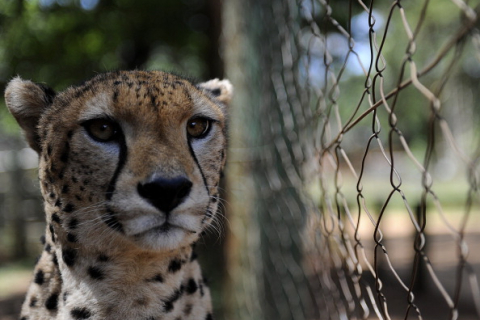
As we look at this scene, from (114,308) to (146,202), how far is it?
14.8 inches

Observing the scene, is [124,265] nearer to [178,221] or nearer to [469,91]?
[178,221]

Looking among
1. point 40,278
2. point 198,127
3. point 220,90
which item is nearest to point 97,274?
point 40,278

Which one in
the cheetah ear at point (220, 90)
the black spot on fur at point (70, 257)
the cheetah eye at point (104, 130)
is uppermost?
the cheetah ear at point (220, 90)

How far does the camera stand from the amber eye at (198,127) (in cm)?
155

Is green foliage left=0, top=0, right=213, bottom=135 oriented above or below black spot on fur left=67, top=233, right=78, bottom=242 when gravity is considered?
above

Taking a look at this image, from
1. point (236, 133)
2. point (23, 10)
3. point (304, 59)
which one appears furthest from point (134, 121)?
point (23, 10)

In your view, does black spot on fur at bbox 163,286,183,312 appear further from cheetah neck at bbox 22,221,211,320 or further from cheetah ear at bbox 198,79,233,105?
cheetah ear at bbox 198,79,233,105

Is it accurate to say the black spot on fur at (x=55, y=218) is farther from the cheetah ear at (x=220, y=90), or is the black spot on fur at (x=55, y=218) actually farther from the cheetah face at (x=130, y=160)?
the cheetah ear at (x=220, y=90)

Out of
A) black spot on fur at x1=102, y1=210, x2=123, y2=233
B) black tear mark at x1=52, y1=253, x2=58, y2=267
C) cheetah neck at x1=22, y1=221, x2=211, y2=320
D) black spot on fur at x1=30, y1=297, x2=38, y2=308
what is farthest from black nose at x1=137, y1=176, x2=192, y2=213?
black spot on fur at x1=30, y1=297, x2=38, y2=308

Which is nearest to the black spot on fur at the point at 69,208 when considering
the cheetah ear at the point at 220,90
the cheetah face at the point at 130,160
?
the cheetah face at the point at 130,160

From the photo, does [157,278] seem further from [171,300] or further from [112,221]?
[112,221]

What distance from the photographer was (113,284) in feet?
4.93

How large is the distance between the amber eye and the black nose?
0.25m

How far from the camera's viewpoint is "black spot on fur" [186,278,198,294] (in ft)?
5.50
